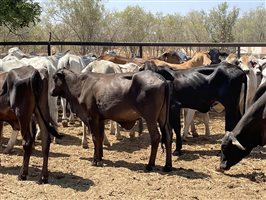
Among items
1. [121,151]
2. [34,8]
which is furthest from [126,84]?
[34,8]

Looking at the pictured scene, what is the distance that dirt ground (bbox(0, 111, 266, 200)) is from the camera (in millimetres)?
5805

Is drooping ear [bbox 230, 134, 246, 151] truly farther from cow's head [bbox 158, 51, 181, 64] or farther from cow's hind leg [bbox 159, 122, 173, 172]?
cow's head [bbox 158, 51, 181, 64]

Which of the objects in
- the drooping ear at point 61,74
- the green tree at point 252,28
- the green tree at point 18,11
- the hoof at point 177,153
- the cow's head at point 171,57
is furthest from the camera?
the green tree at point 252,28

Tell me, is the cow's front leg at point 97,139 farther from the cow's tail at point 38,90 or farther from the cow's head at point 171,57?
the cow's head at point 171,57

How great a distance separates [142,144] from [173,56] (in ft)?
28.9

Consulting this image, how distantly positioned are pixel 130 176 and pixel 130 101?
1220 millimetres

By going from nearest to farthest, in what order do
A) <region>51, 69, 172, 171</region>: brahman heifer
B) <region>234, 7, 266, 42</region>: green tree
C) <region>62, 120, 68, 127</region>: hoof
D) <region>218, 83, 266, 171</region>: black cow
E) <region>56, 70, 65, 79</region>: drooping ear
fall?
<region>218, 83, 266, 171</region>: black cow < <region>51, 69, 172, 171</region>: brahman heifer < <region>56, 70, 65, 79</region>: drooping ear < <region>62, 120, 68, 127</region>: hoof < <region>234, 7, 266, 42</region>: green tree

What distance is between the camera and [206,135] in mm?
10117

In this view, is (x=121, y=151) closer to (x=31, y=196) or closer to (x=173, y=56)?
(x=31, y=196)

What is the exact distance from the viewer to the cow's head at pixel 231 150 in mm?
5164

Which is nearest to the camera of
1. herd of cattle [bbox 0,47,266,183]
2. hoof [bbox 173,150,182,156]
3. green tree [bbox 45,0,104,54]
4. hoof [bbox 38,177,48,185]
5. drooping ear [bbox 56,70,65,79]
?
herd of cattle [bbox 0,47,266,183]

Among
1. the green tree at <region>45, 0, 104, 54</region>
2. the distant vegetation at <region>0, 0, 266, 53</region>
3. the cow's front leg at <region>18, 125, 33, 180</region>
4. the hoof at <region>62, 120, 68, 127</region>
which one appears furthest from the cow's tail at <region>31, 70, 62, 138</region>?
the green tree at <region>45, 0, 104, 54</region>

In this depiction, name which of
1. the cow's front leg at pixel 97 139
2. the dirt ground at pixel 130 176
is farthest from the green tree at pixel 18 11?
the cow's front leg at pixel 97 139

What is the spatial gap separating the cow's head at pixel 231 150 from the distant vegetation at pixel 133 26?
63.7 feet
